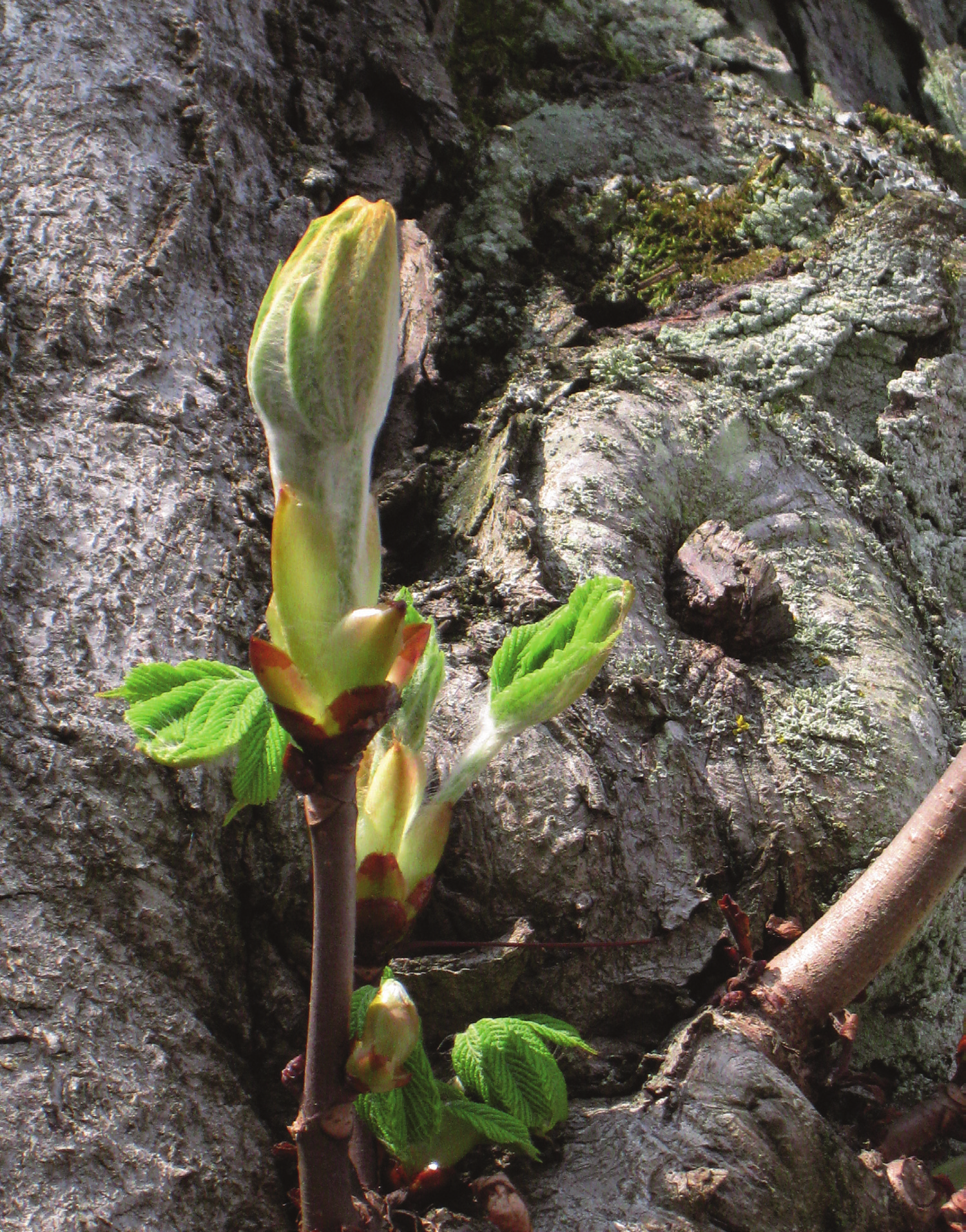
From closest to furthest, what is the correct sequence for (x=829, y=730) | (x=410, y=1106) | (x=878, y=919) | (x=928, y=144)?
(x=410, y=1106), (x=878, y=919), (x=829, y=730), (x=928, y=144)

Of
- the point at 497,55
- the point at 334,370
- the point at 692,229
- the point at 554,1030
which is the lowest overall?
the point at 554,1030

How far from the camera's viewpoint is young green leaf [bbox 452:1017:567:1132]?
833 mm

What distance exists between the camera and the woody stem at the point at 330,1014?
68cm

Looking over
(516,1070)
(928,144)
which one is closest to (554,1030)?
(516,1070)

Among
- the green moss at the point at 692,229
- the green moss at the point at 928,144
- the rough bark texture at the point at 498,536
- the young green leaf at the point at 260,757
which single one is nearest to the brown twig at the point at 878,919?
the rough bark texture at the point at 498,536

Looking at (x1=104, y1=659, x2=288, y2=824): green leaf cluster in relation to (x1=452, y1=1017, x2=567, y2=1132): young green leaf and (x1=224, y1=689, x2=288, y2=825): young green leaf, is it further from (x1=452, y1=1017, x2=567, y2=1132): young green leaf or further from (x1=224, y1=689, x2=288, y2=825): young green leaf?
(x1=452, y1=1017, x2=567, y2=1132): young green leaf

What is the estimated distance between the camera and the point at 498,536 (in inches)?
47.9

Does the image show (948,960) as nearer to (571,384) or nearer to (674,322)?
(571,384)

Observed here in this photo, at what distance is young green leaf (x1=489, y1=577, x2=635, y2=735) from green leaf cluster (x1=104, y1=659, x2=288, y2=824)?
205mm

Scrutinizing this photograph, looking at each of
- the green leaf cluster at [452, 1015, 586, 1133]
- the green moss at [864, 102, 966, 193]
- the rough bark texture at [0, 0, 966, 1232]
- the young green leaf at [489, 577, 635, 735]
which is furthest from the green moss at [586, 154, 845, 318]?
the green leaf cluster at [452, 1015, 586, 1133]

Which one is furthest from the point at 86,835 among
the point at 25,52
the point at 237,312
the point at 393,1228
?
the point at 25,52

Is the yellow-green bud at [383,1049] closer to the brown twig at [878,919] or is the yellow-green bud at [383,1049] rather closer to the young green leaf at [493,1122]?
the young green leaf at [493,1122]

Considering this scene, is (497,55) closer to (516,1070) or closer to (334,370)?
(334,370)

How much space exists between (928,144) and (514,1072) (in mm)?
2141
